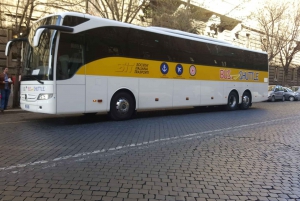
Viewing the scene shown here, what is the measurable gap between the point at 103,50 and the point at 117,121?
256cm

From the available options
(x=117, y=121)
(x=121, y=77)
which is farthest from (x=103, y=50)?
(x=117, y=121)

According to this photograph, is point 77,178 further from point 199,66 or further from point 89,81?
point 199,66

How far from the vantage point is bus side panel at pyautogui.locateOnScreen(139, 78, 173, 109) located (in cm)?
1173

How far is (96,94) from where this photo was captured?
10.1 metres

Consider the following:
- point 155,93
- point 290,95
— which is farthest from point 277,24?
point 155,93

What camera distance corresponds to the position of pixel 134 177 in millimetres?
4688

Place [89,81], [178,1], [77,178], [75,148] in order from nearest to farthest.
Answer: [77,178], [75,148], [89,81], [178,1]

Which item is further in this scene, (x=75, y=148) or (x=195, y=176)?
(x=75, y=148)

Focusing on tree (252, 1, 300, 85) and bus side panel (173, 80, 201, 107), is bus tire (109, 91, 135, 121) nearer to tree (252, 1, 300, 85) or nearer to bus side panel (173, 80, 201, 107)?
bus side panel (173, 80, 201, 107)

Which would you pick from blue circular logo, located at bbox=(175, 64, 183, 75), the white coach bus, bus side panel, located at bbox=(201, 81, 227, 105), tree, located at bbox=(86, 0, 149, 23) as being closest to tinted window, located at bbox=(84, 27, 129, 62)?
the white coach bus

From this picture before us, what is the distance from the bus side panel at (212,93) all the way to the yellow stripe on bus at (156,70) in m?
0.29

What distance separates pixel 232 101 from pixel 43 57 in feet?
36.3

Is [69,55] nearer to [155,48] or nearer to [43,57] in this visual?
[43,57]

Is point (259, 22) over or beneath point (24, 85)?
over
